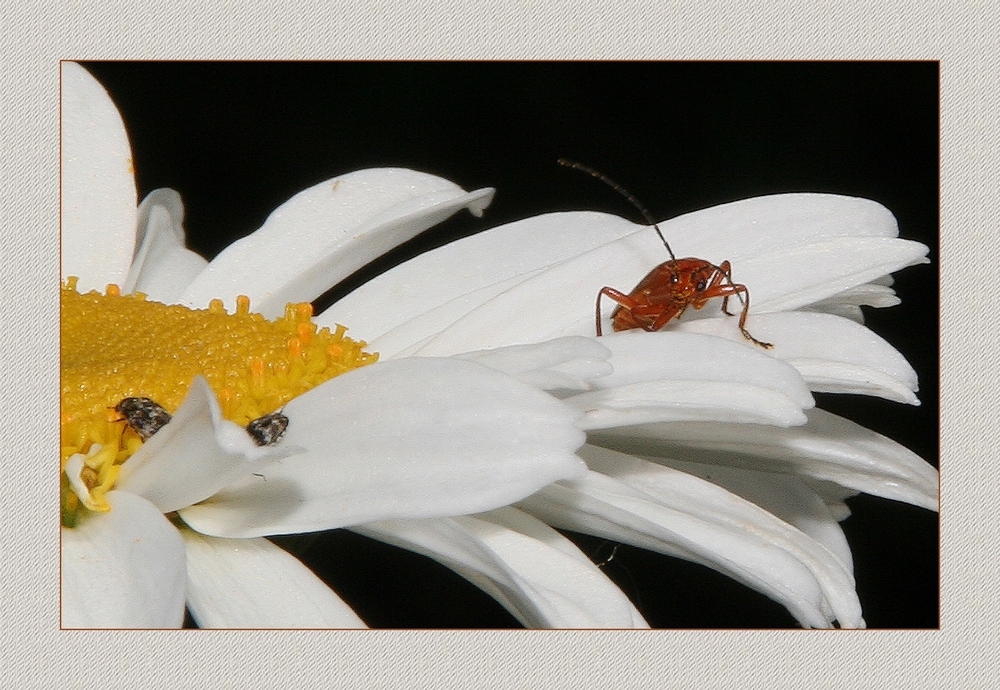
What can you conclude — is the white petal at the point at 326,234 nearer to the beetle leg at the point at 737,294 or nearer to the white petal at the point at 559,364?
the beetle leg at the point at 737,294

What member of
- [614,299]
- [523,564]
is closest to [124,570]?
[523,564]

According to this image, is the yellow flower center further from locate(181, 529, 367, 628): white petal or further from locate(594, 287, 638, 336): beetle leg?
locate(594, 287, 638, 336): beetle leg

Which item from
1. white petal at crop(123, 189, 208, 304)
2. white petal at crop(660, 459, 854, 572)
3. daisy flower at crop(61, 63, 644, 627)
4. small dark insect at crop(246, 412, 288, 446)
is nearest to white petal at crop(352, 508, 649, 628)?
daisy flower at crop(61, 63, 644, 627)

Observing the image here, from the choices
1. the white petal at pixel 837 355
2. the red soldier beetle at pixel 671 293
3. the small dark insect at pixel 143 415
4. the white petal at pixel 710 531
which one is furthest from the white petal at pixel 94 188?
the white petal at pixel 837 355

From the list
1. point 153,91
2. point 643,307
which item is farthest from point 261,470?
point 153,91

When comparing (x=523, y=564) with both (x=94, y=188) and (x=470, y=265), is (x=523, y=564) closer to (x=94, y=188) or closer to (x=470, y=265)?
(x=470, y=265)

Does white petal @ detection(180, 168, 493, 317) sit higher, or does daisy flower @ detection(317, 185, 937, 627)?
white petal @ detection(180, 168, 493, 317)
